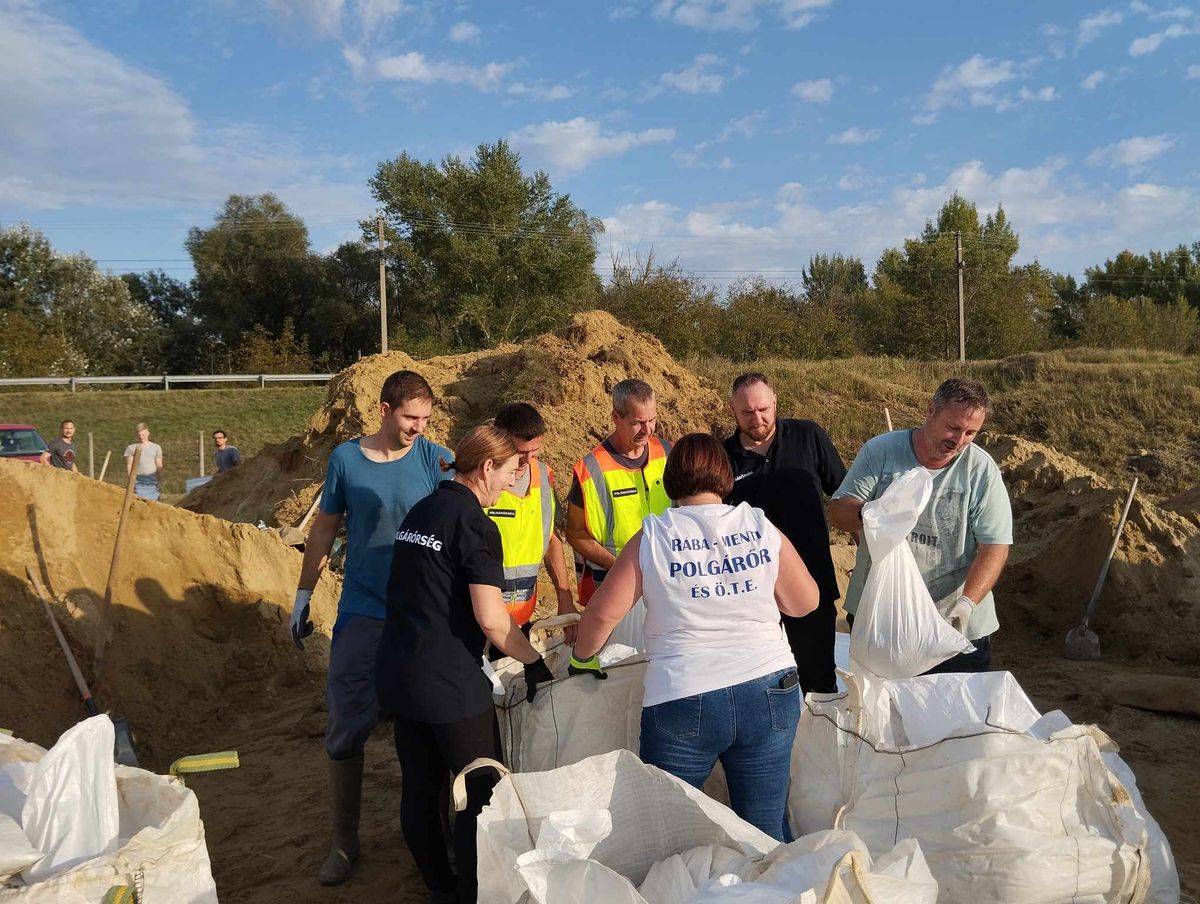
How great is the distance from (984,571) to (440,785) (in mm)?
2058

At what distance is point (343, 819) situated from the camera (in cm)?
355

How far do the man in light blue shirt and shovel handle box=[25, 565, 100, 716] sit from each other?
13.4 feet

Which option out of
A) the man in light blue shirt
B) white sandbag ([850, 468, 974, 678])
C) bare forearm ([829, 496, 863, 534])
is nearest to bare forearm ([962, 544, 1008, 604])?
the man in light blue shirt

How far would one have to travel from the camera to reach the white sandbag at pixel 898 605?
3.08m

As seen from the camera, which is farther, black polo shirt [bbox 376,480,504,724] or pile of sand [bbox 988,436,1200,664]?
pile of sand [bbox 988,436,1200,664]

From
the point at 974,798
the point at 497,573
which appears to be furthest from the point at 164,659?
the point at 974,798

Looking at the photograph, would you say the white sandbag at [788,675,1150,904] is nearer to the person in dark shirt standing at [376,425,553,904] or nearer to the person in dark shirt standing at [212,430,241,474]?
the person in dark shirt standing at [376,425,553,904]

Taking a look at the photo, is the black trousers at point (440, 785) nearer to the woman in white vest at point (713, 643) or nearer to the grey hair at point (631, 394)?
the woman in white vest at point (713, 643)

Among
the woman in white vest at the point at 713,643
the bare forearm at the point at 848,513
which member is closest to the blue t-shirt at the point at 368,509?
the woman in white vest at the point at 713,643

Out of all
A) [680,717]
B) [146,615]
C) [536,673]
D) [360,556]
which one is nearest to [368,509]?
[360,556]

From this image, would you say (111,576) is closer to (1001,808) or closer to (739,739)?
(739,739)

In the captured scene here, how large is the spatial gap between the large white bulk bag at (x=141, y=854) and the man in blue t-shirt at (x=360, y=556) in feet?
3.67

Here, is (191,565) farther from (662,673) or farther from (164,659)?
(662,673)

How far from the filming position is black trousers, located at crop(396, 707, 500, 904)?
2729 millimetres
